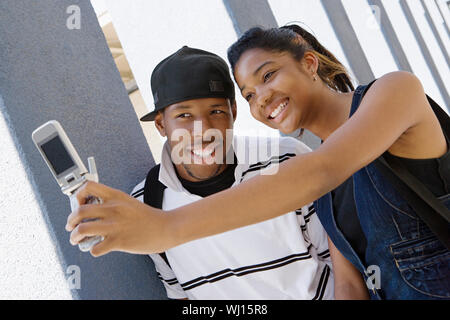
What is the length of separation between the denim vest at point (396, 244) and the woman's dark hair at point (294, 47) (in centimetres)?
49

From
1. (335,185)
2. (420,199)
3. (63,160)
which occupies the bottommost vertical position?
(420,199)

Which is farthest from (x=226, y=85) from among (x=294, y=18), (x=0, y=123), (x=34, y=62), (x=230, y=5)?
(x=294, y=18)

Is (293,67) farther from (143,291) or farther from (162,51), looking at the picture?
(162,51)

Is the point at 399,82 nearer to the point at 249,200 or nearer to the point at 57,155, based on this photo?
the point at 249,200

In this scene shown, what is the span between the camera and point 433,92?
9828 millimetres

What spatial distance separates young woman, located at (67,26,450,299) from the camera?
1.01 metres

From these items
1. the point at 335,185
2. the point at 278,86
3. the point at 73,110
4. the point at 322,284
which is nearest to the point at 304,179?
the point at 335,185

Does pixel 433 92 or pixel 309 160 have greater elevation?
pixel 309 160

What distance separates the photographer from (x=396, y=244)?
1.41 m

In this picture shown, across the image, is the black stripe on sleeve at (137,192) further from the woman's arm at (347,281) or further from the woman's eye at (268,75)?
the woman's arm at (347,281)

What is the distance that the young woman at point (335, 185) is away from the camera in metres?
1.01

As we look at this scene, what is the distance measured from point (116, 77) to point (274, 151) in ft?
2.61

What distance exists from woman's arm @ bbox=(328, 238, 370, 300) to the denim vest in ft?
0.49

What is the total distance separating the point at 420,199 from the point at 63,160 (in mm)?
989
